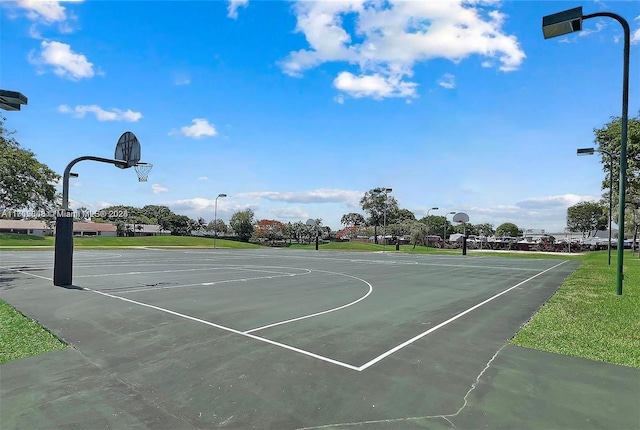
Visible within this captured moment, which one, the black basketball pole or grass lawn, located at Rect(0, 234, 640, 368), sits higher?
the black basketball pole

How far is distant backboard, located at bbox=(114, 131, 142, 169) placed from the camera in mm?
15062

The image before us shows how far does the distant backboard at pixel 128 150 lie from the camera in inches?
593

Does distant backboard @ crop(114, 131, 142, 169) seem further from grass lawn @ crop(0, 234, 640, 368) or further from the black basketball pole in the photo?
grass lawn @ crop(0, 234, 640, 368)

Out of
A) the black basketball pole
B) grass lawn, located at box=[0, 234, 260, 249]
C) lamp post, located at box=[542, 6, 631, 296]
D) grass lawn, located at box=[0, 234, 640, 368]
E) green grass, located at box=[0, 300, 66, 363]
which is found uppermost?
lamp post, located at box=[542, 6, 631, 296]

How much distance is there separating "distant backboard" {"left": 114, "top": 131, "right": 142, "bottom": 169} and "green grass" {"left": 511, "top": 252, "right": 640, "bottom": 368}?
1401 cm

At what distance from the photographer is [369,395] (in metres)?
4.81

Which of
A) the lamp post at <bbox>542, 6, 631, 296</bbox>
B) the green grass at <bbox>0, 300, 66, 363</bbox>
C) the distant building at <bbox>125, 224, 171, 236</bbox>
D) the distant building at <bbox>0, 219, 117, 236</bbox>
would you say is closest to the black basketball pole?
the green grass at <bbox>0, 300, 66, 363</bbox>

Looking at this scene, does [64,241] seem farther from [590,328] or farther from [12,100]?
[590,328]

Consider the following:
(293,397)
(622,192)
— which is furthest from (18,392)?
(622,192)

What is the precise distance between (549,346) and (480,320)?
258 cm

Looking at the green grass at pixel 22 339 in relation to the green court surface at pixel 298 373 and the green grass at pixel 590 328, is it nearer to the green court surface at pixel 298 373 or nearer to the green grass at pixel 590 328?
the green court surface at pixel 298 373

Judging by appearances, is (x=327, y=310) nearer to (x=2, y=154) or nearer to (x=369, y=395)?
(x=369, y=395)

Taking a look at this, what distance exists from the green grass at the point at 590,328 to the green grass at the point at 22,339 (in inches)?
321

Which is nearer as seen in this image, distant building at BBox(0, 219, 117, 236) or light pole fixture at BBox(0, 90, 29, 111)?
light pole fixture at BBox(0, 90, 29, 111)
